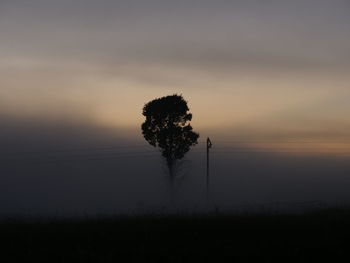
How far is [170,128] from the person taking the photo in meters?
51.5

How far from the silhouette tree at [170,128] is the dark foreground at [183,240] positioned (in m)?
35.8

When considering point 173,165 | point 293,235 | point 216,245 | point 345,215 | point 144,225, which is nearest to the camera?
point 216,245

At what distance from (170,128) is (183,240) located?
39.3 meters

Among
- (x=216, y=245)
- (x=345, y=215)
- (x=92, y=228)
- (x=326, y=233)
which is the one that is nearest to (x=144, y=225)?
(x=92, y=228)

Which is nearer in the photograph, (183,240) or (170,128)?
(183,240)

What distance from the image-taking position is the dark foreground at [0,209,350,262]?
11055mm

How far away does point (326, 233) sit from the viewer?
12.8 metres

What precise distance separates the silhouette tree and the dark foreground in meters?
35.8

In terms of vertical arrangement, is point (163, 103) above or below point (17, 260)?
above

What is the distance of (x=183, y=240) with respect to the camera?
483 inches

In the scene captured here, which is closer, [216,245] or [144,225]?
[216,245]

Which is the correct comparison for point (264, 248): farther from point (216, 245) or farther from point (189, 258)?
point (189, 258)

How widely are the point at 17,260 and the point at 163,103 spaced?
41939mm

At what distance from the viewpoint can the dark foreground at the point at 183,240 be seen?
11.1m
